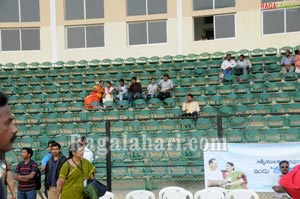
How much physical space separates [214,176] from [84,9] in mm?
17684

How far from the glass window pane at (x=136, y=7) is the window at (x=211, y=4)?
247 cm

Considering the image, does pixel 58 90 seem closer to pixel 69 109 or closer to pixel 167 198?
pixel 69 109

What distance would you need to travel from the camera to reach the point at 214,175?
10.6 m

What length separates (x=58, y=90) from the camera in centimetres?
2139

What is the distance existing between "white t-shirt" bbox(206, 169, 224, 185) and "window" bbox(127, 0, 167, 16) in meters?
16.1

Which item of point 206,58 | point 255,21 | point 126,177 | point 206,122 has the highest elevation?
point 255,21

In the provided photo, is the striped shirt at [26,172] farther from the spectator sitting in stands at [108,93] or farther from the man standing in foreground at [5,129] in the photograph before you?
the spectator sitting in stands at [108,93]

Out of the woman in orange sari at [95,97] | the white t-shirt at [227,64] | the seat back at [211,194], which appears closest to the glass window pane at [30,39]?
the woman in orange sari at [95,97]

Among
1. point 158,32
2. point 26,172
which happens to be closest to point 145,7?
point 158,32

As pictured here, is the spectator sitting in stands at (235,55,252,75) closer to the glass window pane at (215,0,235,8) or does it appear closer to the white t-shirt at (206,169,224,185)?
the glass window pane at (215,0,235,8)

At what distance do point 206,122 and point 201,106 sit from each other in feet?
9.56

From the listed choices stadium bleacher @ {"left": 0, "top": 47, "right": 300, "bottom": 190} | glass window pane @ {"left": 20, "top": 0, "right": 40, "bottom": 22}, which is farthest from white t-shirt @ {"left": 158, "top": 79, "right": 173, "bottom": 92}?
glass window pane @ {"left": 20, "top": 0, "right": 40, "bottom": 22}

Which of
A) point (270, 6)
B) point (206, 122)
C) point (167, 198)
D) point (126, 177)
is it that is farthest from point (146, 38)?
point (167, 198)

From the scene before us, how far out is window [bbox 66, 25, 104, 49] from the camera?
86.9 ft
